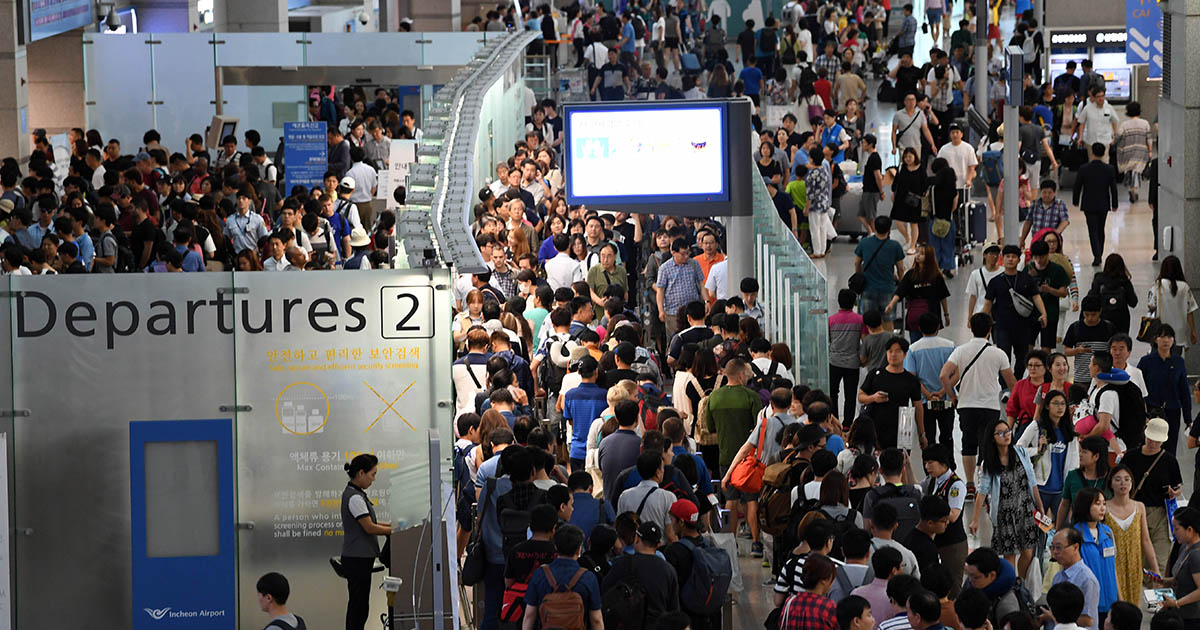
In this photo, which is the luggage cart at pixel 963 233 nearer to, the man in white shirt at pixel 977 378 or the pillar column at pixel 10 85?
the man in white shirt at pixel 977 378

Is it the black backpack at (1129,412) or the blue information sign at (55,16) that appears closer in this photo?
the black backpack at (1129,412)

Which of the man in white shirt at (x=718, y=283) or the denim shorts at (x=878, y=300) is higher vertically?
the man in white shirt at (x=718, y=283)

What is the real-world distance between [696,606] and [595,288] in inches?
288

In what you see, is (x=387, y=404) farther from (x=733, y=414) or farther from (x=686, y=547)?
(x=733, y=414)

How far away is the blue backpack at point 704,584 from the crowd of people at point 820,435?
0.01 metres

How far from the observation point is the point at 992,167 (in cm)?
2180

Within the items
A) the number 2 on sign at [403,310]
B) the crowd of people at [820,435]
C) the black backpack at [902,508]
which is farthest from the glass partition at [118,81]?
the black backpack at [902,508]

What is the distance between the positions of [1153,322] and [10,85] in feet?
51.3

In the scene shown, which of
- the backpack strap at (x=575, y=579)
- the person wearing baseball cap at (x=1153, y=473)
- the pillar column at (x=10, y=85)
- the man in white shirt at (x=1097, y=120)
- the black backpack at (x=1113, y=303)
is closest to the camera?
the backpack strap at (x=575, y=579)

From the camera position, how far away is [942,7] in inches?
1597

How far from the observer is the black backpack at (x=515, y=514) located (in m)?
9.28

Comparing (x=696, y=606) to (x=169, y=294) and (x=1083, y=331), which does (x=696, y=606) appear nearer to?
(x=169, y=294)

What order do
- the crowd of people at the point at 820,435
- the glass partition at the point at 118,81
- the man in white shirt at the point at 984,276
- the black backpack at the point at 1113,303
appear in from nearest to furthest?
the crowd of people at the point at 820,435 < the black backpack at the point at 1113,303 < the man in white shirt at the point at 984,276 < the glass partition at the point at 118,81

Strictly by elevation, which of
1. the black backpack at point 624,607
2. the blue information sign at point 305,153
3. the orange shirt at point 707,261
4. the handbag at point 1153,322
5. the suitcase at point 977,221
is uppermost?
the blue information sign at point 305,153
